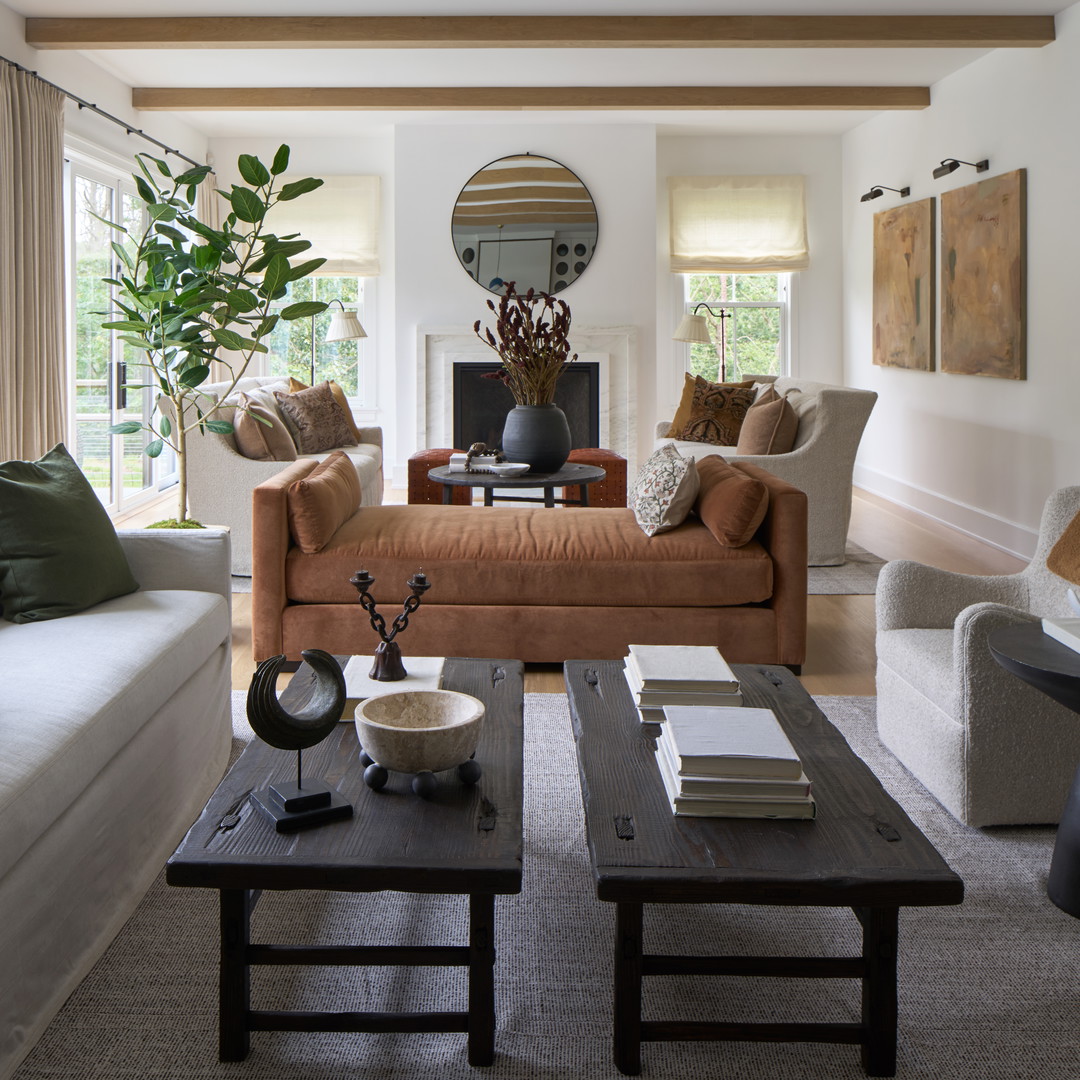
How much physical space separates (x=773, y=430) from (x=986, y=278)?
1.58m

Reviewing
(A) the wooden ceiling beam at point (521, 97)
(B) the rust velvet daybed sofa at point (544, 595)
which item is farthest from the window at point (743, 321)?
(B) the rust velvet daybed sofa at point (544, 595)

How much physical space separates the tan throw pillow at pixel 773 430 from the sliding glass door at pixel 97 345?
3.47 meters

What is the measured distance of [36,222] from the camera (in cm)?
559

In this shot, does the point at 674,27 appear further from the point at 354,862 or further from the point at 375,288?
the point at 354,862

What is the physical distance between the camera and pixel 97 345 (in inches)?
268

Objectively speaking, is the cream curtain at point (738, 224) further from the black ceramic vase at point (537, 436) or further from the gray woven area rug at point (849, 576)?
the black ceramic vase at point (537, 436)

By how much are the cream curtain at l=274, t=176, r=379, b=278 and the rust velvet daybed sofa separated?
5638mm

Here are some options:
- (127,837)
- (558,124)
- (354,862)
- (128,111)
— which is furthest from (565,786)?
(558,124)

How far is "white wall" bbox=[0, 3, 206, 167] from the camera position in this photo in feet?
18.3

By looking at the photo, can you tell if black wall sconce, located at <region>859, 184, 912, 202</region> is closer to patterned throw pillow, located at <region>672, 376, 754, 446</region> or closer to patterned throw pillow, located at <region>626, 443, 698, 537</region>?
patterned throw pillow, located at <region>672, 376, 754, 446</region>

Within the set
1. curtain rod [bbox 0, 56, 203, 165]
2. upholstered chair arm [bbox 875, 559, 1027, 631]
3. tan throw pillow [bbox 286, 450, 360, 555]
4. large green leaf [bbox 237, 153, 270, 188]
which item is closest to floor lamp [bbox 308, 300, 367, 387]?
curtain rod [bbox 0, 56, 203, 165]

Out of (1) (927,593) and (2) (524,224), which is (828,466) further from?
(2) (524,224)

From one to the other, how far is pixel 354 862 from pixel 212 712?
1448 millimetres

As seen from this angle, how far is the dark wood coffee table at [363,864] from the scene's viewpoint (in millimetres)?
1660
